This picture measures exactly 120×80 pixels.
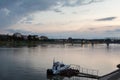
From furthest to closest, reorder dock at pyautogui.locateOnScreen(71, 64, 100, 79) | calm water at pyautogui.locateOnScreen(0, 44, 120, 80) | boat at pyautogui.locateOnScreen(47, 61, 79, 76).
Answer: boat at pyautogui.locateOnScreen(47, 61, 79, 76), calm water at pyautogui.locateOnScreen(0, 44, 120, 80), dock at pyautogui.locateOnScreen(71, 64, 100, 79)

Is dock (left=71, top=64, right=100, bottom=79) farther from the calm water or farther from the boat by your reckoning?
the calm water

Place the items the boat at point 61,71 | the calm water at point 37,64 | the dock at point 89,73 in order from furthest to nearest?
the boat at point 61,71, the calm water at point 37,64, the dock at point 89,73

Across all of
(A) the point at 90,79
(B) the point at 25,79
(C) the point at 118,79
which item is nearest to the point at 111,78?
(C) the point at 118,79

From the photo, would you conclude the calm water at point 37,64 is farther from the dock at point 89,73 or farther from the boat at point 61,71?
the boat at point 61,71

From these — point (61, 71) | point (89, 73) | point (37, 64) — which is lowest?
point (89, 73)

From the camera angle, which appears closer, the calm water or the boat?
the calm water

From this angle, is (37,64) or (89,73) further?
(37,64)

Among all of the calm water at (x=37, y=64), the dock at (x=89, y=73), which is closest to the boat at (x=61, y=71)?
the dock at (x=89, y=73)

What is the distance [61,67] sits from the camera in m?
59.0

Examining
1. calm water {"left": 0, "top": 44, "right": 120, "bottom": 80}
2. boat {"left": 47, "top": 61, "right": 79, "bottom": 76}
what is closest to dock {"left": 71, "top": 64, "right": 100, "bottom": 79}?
boat {"left": 47, "top": 61, "right": 79, "bottom": 76}

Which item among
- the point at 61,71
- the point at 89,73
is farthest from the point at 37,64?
the point at 89,73

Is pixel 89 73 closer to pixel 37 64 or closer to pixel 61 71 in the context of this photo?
pixel 61 71

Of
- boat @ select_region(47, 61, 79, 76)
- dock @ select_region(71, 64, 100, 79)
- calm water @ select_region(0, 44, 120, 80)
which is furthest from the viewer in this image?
boat @ select_region(47, 61, 79, 76)

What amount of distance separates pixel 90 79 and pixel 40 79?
10863 mm
